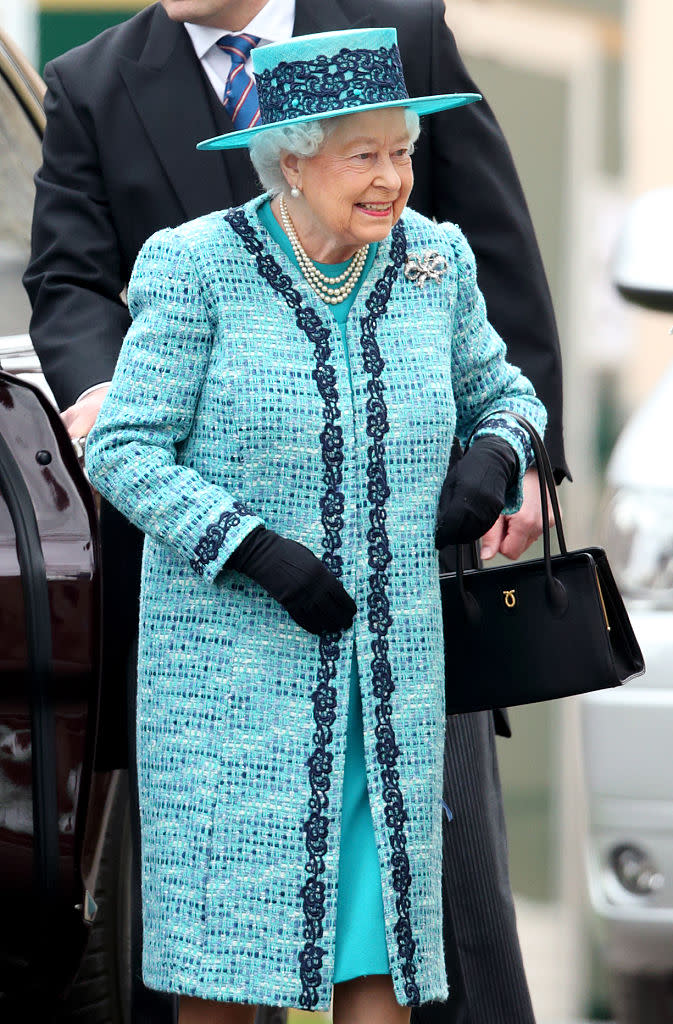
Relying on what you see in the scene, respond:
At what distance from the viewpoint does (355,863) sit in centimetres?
316

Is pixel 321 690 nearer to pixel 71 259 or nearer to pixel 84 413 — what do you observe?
pixel 84 413

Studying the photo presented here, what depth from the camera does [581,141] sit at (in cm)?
973

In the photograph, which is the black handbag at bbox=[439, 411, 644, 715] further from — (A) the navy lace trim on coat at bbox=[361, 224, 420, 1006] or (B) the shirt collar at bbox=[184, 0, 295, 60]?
(B) the shirt collar at bbox=[184, 0, 295, 60]

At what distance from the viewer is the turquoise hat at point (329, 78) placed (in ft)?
10.1

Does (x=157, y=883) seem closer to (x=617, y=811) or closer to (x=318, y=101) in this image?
(x=318, y=101)

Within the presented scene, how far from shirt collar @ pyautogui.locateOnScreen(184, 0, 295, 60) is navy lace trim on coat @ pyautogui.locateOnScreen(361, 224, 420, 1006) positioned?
2.56 ft

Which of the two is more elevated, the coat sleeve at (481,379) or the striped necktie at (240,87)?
the striped necktie at (240,87)

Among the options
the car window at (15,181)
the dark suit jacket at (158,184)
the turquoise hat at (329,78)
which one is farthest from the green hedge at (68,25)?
the turquoise hat at (329,78)

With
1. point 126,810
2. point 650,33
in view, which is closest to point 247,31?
point 126,810

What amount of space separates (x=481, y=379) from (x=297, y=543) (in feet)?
1.64

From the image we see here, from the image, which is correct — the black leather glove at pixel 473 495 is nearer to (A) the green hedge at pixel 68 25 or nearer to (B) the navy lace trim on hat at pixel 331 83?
(B) the navy lace trim on hat at pixel 331 83

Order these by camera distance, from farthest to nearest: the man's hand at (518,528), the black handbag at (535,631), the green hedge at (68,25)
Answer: the green hedge at (68,25) < the man's hand at (518,528) < the black handbag at (535,631)

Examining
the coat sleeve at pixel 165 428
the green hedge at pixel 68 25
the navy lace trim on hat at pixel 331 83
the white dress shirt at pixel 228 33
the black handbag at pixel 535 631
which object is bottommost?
the green hedge at pixel 68 25

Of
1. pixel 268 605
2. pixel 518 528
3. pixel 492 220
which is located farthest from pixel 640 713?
pixel 268 605
